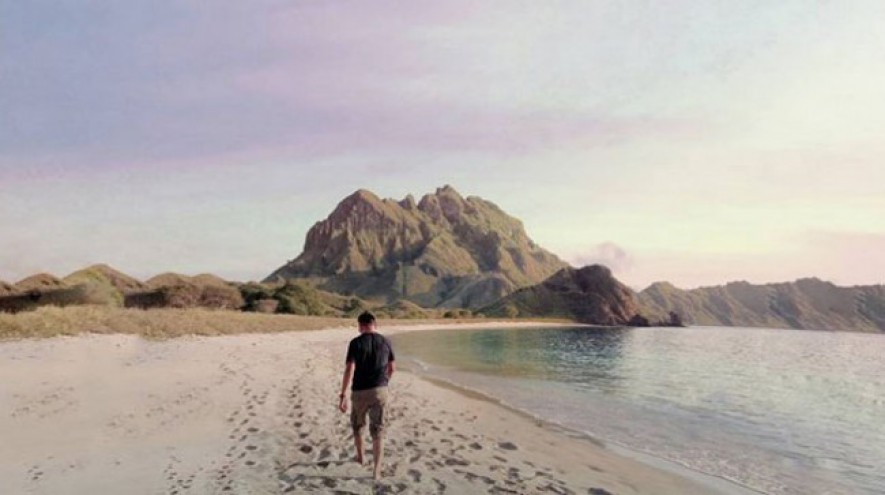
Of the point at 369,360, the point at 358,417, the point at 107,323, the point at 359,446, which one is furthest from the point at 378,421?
the point at 107,323

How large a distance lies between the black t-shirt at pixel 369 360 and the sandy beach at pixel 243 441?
65.1 inches

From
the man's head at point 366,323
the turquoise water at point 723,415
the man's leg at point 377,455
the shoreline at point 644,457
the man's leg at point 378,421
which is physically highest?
the man's head at point 366,323

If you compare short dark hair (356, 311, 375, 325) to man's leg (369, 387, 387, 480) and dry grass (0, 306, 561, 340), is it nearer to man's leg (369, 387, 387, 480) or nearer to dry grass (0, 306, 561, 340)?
man's leg (369, 387, 387, 480)

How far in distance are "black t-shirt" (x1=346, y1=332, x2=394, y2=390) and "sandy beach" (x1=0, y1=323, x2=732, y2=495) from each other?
5.43 feet

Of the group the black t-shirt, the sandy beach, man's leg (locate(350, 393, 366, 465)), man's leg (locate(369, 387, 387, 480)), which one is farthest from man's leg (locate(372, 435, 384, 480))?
the black t-shirt

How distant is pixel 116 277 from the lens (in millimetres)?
114938

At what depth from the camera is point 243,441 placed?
40.1 feet

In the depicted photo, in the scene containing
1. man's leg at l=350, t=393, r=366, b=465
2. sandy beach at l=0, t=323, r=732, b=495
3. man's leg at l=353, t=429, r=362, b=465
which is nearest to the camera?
sandy beach at l=0, t=323, r=732, b=495

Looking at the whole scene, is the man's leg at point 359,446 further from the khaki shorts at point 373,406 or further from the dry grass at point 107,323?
the dry grass at point 107,323

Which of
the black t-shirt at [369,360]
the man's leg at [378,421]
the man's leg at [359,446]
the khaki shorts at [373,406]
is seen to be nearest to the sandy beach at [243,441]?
the man's leg at [359,446]

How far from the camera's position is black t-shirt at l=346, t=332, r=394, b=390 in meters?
10.5

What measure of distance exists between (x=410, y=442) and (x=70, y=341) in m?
19.3

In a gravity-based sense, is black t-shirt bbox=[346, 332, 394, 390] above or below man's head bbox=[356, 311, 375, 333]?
below

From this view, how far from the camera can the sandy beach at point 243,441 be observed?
380 inches
